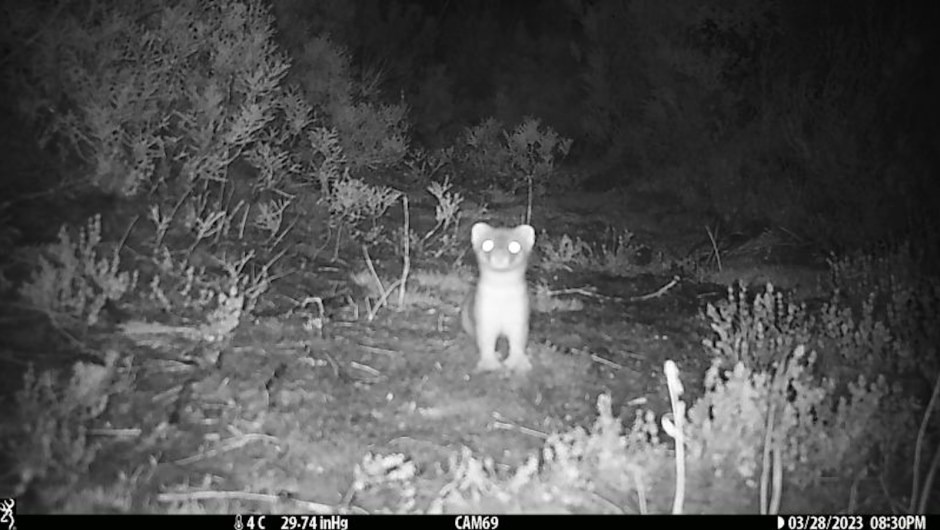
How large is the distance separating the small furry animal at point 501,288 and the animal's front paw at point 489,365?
0.07 feet

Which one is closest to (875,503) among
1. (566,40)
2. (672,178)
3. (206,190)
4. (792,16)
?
(206,190)

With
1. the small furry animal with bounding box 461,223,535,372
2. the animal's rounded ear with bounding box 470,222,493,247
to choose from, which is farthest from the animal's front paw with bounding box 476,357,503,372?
the animal's rounded ear with bounding box 470,222,493,247

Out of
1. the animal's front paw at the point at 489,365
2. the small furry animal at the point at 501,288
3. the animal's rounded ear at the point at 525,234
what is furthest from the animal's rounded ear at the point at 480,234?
the animal's front paw at the point at 489,365

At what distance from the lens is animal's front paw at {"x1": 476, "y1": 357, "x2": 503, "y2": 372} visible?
195 inches

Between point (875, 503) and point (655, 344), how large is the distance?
92.7 inches

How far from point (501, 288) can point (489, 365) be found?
56 centimetres

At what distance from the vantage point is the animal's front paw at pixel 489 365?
16.2ft

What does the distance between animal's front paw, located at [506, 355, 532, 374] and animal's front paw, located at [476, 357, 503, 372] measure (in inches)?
2.6

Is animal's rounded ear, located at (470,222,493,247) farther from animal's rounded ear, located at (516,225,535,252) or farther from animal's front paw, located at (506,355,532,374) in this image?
animal's front paw, located at (506,355,532,374)

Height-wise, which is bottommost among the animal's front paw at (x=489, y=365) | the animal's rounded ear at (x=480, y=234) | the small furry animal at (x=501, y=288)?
the animal's front paw at (x=489, y=365)

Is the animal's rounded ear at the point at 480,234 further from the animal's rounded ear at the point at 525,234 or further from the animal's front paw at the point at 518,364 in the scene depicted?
the animal's front paw at the point at 518,364

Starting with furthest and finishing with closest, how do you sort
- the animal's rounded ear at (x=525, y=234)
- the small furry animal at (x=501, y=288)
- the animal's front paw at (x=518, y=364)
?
1. the animal's front paw at (x=518, y=364)
2. the animal's rounded ear at (x=525, y=234)
3. the small furry animal at (x=501, y=288)

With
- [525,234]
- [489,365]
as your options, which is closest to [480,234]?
[525,234]

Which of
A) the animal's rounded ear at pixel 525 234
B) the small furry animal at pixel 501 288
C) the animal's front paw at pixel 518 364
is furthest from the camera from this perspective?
the animal's front paw at pixel 518 364
